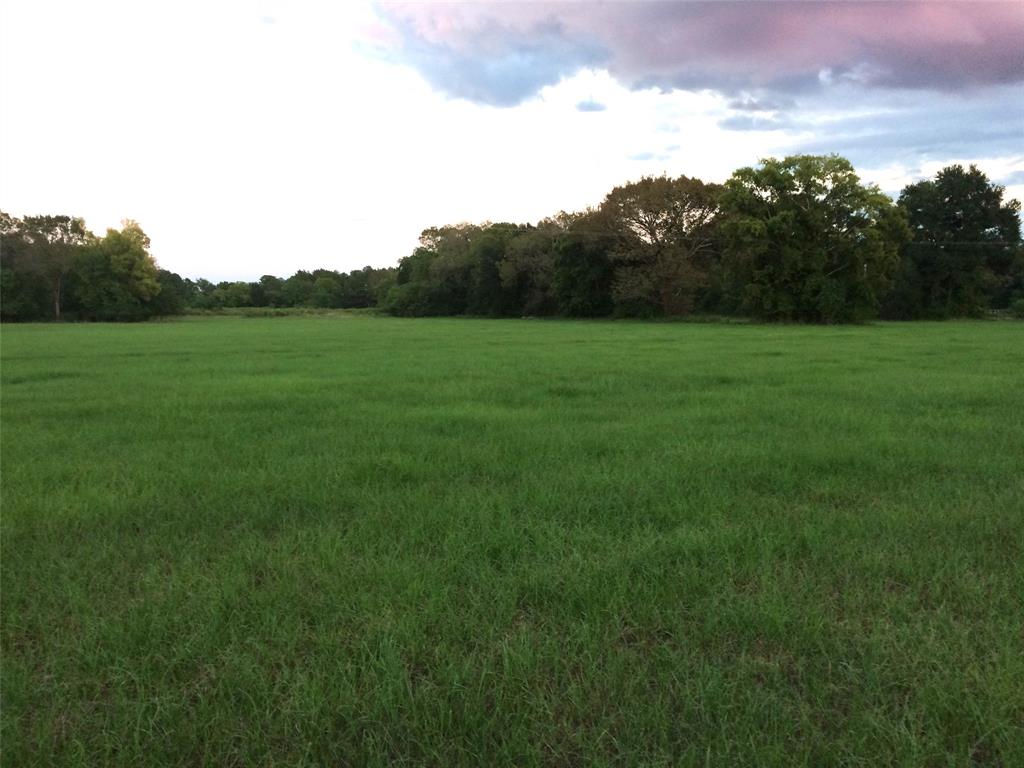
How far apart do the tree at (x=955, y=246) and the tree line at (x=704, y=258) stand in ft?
0.34

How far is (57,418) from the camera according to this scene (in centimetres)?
858

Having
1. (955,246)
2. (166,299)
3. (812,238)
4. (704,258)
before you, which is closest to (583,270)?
(704,258)

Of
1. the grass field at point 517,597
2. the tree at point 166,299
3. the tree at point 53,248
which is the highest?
the tree at point 53,248

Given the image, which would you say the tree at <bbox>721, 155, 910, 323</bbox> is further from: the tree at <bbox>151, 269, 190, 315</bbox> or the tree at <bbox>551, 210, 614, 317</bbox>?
the tree at <bbox>151, 269, 190, 315</bbox>

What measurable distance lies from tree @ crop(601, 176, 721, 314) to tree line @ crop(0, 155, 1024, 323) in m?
0.12

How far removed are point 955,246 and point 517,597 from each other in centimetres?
5977

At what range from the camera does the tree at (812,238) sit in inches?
1597

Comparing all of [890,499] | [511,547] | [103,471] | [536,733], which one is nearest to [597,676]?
[536,733]

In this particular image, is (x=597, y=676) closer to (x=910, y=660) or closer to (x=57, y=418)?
(x=910, y=660)

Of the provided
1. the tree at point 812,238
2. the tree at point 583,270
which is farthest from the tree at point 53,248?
the tree at point 812,238

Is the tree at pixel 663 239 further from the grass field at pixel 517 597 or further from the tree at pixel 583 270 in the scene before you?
the grass field at pixel 517 597

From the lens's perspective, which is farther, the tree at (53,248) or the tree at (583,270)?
the tree at (53,248)

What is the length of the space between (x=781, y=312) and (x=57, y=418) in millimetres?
41758

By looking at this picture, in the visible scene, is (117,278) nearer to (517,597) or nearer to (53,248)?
(53,248)
